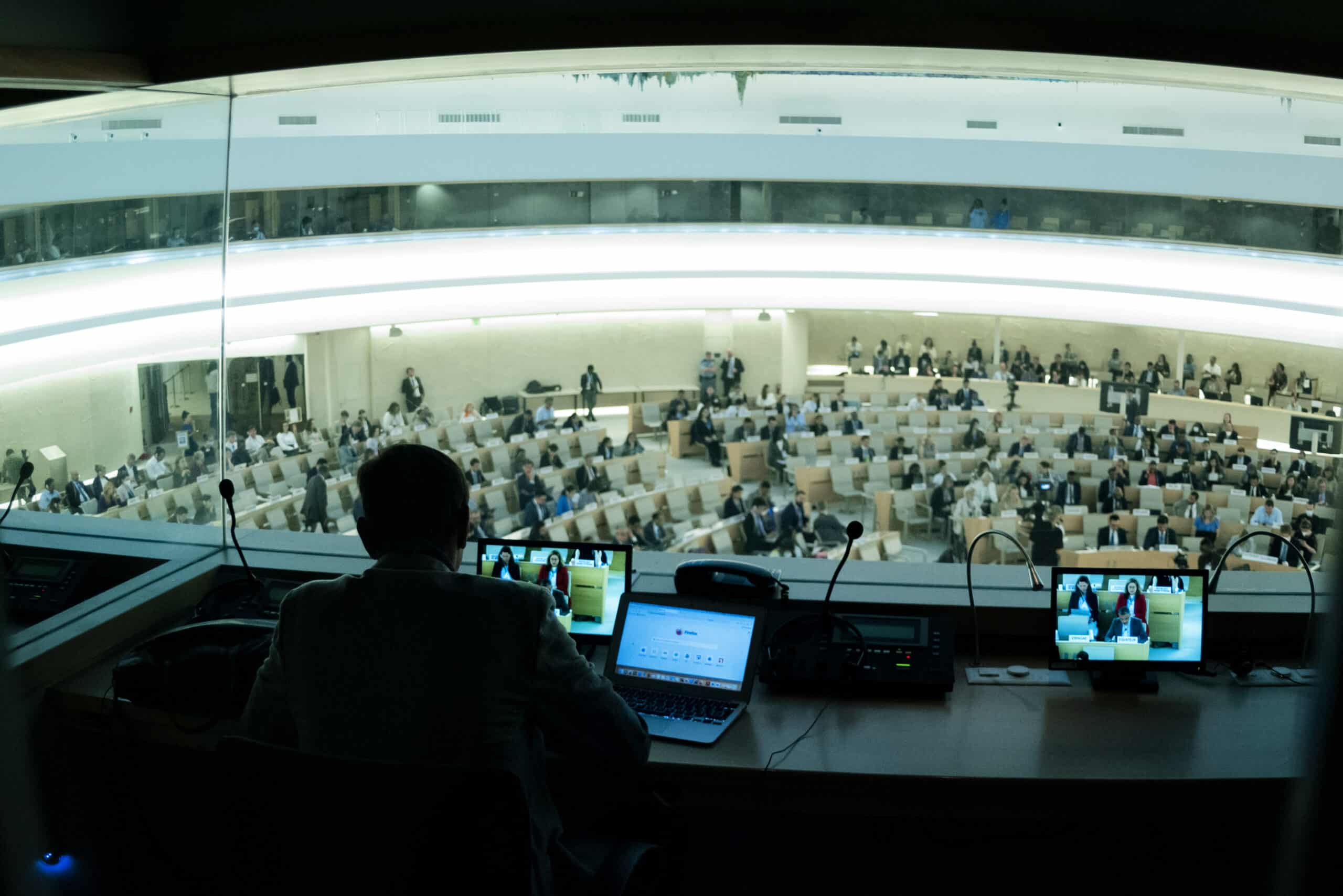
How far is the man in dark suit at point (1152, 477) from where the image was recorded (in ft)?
28.9

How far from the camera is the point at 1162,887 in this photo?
2.19 meters

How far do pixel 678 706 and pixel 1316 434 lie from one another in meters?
10.2

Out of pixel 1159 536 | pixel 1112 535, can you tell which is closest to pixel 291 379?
pixel 1112 535

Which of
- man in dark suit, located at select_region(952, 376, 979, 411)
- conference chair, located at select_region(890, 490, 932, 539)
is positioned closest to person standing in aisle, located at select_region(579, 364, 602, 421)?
man in dark suit, located at select_region(952, 376, 979, 411)

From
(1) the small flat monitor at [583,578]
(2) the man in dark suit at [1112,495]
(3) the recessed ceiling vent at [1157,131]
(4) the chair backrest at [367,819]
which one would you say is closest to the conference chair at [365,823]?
(4) the chair backrest at [367,819]

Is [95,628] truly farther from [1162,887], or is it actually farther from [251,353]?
[251,353]

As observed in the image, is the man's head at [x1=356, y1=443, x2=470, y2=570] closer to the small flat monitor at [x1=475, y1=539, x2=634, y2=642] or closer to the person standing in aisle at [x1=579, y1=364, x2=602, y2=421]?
the small flat monitor at [x1=475, y1=539, x2=634, y2=642]

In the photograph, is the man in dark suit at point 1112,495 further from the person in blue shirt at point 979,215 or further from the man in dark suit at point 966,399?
the person in blue shirt at point 979,215

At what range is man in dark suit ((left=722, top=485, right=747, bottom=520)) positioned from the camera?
8523 mm

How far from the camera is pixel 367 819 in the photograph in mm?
1050

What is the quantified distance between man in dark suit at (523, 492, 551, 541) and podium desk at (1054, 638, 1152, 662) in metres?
6.28

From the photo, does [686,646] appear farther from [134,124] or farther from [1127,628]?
[134,124]

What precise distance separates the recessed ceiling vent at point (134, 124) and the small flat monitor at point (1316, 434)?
9714 mm

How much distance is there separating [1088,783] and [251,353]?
12.6 m
